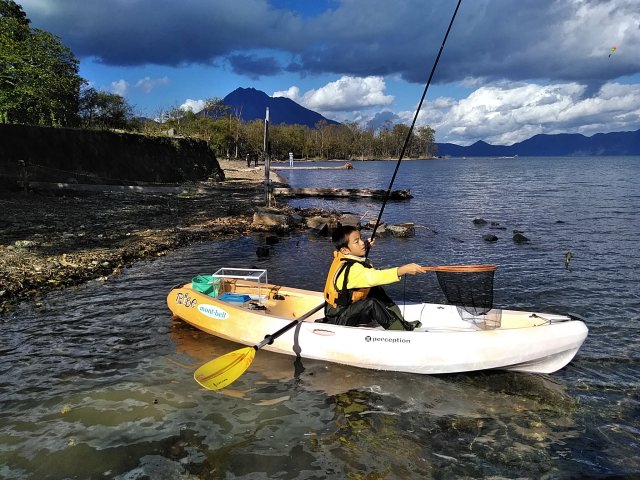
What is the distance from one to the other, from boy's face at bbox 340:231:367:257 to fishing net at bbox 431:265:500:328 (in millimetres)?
1095

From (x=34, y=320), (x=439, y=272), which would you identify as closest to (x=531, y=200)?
(x=439, y=272)

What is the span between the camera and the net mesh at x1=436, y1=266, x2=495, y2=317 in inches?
253

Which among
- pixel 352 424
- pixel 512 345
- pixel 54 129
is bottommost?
pixel 352 424

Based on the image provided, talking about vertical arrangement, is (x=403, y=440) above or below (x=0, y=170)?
below

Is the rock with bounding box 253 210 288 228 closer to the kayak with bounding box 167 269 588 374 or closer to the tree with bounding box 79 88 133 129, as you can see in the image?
the kayak with bounding box 167 269 588 374

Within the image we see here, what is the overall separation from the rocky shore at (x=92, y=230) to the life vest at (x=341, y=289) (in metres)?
6.31

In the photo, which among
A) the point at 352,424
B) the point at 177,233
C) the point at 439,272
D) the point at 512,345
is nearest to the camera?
the point at 352,424

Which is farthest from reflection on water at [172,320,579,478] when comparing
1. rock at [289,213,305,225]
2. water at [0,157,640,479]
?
rock at [289,213,305,225]

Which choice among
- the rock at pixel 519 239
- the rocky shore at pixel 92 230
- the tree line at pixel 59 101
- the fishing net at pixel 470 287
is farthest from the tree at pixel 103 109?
the fishing net at pixel 470 287

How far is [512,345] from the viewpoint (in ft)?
20.8

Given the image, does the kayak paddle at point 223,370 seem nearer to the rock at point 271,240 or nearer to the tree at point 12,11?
the rock at point 271,240

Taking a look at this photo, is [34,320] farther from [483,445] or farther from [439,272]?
[483,445]

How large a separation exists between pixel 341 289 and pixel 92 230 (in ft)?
39.1

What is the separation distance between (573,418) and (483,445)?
1.47 metres
